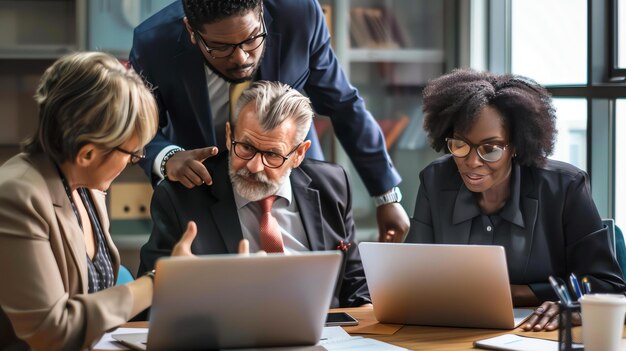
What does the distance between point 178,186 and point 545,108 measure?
3.68 ft

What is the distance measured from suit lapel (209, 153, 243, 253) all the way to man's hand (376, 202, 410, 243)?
2.04 ft

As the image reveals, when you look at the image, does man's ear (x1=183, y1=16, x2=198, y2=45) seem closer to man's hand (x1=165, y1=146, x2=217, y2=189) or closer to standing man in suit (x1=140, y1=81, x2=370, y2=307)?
standing man in suit (x1=140, y1=81, x2=370, y2=307)

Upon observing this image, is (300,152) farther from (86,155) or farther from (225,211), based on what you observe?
(86,155)

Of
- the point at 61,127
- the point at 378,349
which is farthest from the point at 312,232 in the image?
the point at 61,127

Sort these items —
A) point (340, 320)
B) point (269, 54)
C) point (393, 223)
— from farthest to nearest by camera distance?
point (393, 223) → point (269, 54) → point (340, 320)

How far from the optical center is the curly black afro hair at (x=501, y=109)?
2611mm

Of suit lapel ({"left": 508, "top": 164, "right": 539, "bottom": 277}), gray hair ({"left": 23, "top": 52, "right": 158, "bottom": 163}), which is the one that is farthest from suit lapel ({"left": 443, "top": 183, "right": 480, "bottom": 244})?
gray hair ({"left": 23, "top": 52, "right": 158, "bottom": 163})

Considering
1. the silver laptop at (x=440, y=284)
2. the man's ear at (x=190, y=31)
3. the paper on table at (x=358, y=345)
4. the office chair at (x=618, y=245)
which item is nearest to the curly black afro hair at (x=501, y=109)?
the office chair at (x=618, y=245)

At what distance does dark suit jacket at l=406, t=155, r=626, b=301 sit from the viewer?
245cm

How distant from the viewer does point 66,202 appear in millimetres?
1875

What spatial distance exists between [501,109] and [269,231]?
0.77 m

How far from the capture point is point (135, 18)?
4.38 metres

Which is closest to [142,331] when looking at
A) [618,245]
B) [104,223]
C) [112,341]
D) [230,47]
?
[112,341]

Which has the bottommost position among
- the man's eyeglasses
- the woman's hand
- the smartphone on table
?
the smartphone on table
